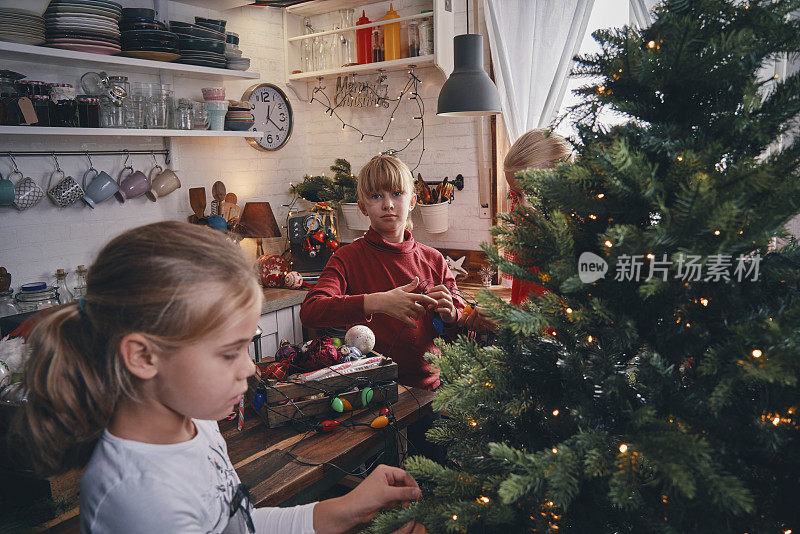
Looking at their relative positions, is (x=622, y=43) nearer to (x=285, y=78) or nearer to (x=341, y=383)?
(x=341, y=383)

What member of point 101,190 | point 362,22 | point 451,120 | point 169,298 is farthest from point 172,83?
point 169,298

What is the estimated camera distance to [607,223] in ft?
2.63

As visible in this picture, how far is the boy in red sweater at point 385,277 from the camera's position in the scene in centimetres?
201

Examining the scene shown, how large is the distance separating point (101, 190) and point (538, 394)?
2935 millimetres

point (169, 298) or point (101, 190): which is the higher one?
point (101, 190)

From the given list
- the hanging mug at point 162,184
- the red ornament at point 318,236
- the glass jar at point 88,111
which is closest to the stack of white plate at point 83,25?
the glass jar at point 88,111

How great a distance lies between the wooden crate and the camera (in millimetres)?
1465

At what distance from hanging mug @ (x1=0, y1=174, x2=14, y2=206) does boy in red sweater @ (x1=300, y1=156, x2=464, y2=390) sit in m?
1.63

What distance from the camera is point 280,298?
3.34 metres

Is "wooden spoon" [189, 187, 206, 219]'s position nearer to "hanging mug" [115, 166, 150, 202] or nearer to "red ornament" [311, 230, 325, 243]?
"hanging mug" [115, 166, 150, 202]

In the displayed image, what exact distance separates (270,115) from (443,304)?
9.39 ft

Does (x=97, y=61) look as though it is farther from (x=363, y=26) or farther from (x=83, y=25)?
(x=363, y=26)

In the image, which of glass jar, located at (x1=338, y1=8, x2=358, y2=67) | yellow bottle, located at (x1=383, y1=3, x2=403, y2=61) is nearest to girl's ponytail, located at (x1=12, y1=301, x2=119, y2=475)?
yellow bottle, located at (x1=383, y1=3, x2=403, y2=61)

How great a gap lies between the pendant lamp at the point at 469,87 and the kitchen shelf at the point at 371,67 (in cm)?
74
